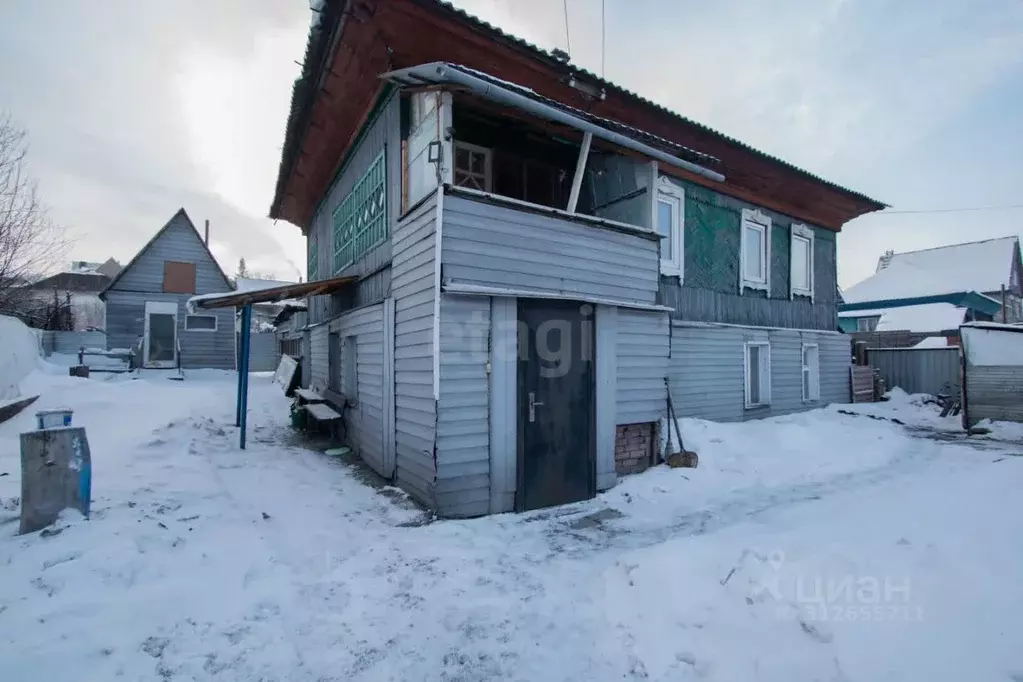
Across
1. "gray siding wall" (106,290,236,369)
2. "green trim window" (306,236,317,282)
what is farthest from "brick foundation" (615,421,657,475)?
"gray siding wall" (106,290,236,369)

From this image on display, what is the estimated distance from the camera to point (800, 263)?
Result: 499 inches

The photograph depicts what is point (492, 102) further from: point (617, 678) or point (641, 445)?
point (617, 678)

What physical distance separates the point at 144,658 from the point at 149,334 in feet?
69.9

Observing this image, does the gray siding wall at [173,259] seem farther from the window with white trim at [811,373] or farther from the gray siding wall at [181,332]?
the window with white trim at [811,373]

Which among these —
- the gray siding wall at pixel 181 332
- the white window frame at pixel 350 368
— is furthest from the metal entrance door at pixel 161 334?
the white window frame at pixel 350 368

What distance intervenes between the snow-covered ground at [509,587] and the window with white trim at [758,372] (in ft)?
16.0

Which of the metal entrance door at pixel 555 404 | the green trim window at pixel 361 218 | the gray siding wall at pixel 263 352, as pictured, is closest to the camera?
the metal entrance door at pixel 555 404

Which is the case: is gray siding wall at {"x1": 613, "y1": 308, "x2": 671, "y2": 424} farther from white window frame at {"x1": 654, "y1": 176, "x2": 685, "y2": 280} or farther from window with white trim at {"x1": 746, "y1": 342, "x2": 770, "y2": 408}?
window with white trim at {"x1": 746, "y1": 342, "x2": 770, "y2": 408}

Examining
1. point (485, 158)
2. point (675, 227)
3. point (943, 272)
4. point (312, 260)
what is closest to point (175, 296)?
point (312, 260)

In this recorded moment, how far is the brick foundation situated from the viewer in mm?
7383

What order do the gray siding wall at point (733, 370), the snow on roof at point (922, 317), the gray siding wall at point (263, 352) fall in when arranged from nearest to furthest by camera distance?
the gray siding wall at point (733, 370), the snow on roof at point (922, 317), the gray siding wall at point (263, 352)

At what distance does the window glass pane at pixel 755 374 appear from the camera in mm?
11156

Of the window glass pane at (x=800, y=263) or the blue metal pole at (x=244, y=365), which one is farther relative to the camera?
the window glass pane at (x=800, y=263)

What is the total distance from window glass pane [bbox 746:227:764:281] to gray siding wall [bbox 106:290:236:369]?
20.1 meters
